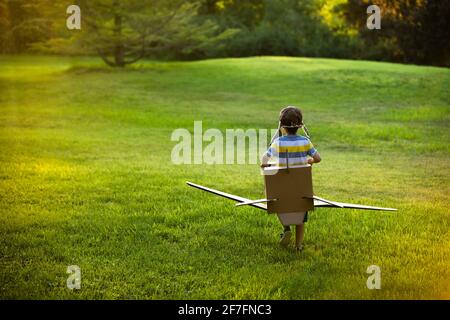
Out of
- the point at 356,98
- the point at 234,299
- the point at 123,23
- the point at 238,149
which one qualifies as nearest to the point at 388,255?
the point at 234,299

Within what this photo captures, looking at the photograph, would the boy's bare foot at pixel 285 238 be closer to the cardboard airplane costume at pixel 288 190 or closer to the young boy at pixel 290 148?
the cardboard airplane costume at pixel 288 190

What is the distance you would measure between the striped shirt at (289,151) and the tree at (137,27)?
18.2 metres

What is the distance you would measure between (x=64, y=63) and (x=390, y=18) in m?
12.6

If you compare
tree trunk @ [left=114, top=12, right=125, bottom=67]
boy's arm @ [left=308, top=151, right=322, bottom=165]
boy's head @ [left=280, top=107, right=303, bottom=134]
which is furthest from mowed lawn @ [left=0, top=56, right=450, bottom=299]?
tree trunk @ [left=114, top=12, right=125, bottom=67]

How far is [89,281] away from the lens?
14.2ft

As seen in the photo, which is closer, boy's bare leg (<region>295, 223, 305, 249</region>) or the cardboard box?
the cardboard box

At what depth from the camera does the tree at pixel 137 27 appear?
22031 millimetres

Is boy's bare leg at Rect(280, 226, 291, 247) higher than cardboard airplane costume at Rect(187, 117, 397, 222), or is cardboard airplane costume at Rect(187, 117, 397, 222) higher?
cardboard airplane costume at Rect(187, 117, 397, 222)

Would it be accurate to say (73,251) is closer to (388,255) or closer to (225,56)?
(388,255)

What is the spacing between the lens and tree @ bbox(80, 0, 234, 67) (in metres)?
22.0

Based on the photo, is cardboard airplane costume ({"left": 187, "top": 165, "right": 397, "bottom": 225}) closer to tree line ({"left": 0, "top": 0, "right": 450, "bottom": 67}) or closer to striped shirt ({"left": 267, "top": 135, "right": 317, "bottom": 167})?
striped shirt ({"left": 267, "top": 135, "right": 317, "bottom": 167})

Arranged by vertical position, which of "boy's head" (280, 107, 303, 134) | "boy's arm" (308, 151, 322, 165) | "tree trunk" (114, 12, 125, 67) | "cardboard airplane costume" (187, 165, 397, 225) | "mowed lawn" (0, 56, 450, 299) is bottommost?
"mowed lawn" (0, 56, 450, 299)

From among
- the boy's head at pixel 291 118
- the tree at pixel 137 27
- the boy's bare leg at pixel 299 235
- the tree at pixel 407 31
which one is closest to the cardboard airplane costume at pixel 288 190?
the boy's bare leg at pixel 299 235

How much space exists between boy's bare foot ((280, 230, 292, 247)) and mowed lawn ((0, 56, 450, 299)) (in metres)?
0.08
